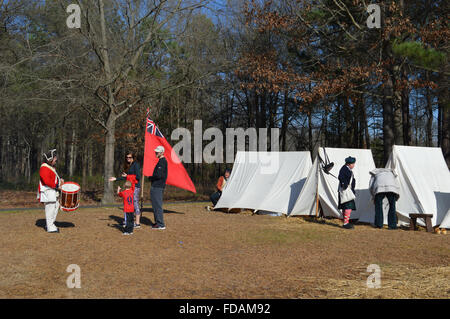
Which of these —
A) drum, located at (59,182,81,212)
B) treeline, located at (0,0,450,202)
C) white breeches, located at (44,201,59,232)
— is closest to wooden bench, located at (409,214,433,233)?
treeline, located at (0,0,450,202)

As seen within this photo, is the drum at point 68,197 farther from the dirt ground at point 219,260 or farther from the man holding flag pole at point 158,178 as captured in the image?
the man holding flag pole at point 158,178

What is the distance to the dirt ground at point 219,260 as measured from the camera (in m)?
5.45

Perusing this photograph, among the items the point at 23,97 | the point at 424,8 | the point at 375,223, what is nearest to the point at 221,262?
the point at 375,223

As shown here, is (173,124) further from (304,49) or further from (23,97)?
(23,97)

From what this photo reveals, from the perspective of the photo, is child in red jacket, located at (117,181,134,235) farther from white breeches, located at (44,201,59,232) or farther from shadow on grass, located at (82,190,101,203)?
shadow on grass, located at (82,190,101,203)

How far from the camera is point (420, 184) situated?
12.3 m

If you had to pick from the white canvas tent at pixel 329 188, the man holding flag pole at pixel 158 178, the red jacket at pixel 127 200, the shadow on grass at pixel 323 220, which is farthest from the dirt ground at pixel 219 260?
the white canvas tent at pixel 329 188

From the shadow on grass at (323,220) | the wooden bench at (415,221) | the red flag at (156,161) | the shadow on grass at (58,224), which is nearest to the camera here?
the shadow on grass at (58,224)

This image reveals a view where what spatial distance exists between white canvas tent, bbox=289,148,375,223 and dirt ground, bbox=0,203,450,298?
128 cm

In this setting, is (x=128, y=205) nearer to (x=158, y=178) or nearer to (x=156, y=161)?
(x=158, y=178)

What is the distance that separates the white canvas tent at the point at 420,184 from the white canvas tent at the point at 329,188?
29.7 inches

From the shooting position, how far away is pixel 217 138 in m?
35.4

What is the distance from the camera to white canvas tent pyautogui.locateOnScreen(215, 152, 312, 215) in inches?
567

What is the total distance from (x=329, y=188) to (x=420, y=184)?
2523 mm
